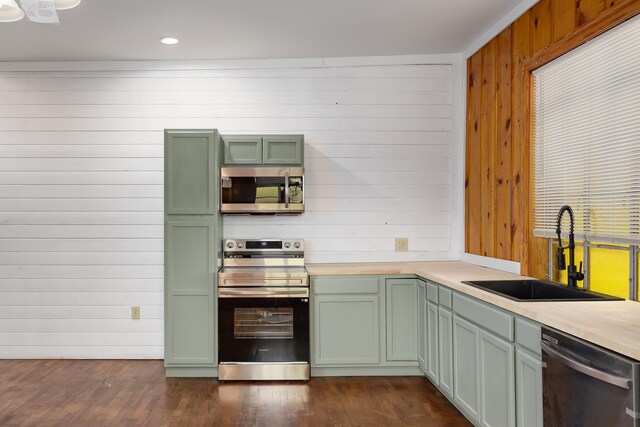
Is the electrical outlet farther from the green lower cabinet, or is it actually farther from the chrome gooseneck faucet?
the chrome gooseneck faucet

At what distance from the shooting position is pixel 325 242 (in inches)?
170

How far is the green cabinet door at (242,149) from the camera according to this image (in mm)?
4027

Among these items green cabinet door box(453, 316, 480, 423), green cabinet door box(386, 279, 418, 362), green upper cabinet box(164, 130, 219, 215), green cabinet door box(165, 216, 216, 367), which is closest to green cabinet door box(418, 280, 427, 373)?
green cabinet door box(386, 279, 418, 362)

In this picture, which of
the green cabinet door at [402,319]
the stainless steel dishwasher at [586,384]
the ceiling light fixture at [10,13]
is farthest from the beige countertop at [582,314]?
the ceiling light fixture at [10,13]

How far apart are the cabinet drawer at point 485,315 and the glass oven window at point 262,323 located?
1363 millimetres

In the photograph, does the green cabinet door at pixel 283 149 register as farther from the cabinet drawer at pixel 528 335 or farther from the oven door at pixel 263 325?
the cabinet drawer at pixel 528 335

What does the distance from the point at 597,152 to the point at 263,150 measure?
2479 mm

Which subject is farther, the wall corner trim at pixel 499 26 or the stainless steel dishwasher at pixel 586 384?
the wall corner trim at pixel 499 26

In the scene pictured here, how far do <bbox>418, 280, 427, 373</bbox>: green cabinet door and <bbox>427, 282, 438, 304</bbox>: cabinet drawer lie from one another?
0.10m

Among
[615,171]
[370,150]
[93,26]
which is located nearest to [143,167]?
[93,26]

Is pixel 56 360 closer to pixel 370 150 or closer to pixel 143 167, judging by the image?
pixel 143 167

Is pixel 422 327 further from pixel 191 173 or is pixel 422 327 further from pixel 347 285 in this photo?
pixel 191 173

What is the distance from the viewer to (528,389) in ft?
7.05

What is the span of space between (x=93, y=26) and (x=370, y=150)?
2455mm
